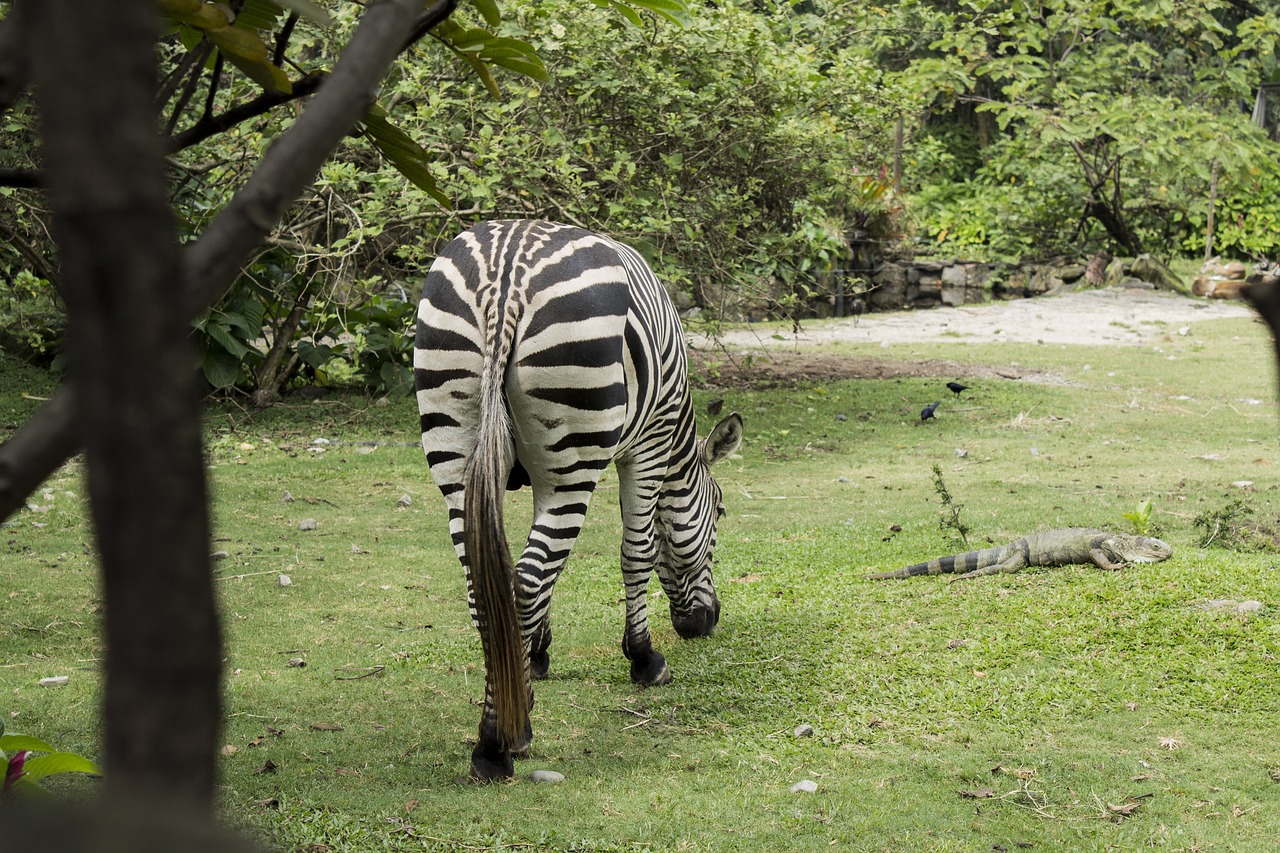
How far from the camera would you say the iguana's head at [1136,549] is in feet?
18.9

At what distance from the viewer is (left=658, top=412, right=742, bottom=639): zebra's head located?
5301 millimetres

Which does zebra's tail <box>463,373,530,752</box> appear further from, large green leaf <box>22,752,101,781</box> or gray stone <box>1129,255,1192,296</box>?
gray stone <box>1129,255,1192,296</box>

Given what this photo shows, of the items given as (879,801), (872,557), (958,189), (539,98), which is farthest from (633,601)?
(958,189)

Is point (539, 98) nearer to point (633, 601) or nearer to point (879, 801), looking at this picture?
point (633, 601)

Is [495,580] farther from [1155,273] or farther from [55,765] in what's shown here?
[1155,273]

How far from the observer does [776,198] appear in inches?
455

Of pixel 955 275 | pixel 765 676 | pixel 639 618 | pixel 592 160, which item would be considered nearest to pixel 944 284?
pixel 955 275

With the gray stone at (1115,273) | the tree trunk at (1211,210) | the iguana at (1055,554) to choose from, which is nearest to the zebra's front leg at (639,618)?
the iguana at (1055,554)

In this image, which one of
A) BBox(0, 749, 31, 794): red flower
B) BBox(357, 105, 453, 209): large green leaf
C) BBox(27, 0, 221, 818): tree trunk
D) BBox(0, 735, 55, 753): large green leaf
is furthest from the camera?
BBox(0, 735, 55, 753): large green leaf

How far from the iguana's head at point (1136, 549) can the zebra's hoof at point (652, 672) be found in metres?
2.39

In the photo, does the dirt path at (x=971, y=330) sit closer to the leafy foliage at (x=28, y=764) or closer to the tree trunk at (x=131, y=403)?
the leafy foliage at (x=28, y=764)

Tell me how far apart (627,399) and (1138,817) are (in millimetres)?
2170

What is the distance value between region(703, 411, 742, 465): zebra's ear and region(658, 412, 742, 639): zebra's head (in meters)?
0.20

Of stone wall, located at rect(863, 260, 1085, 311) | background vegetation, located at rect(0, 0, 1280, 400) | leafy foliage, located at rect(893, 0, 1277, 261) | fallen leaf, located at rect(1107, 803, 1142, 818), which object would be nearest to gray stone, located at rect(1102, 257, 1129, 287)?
stone wall, located at rect(863, 260, 1085, 311)
